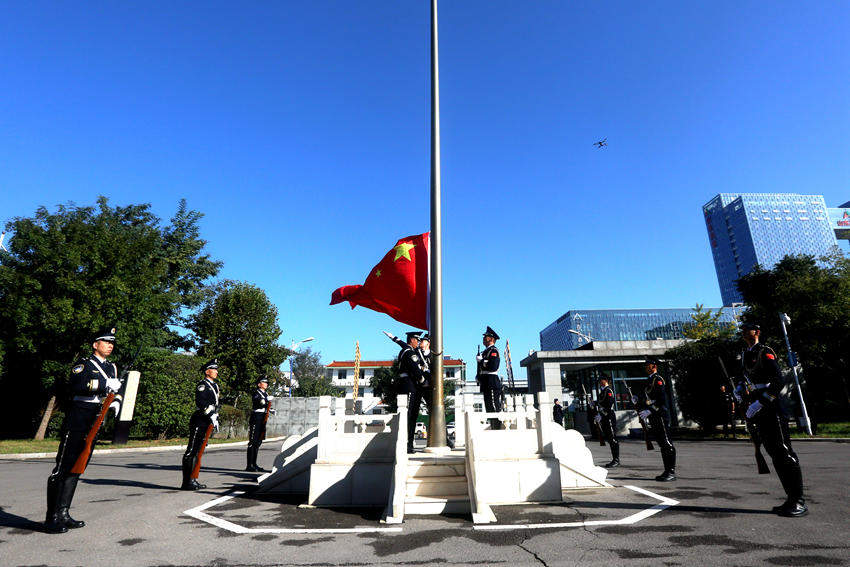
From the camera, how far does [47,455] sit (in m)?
16.8

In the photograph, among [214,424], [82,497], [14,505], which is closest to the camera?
[14,505]

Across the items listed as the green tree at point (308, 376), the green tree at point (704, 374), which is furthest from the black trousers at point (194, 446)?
the green tree at point (308, 376)

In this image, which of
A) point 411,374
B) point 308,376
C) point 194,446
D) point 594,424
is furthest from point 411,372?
point 308,376

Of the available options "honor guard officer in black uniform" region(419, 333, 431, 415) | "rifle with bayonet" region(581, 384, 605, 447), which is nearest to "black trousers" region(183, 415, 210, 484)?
"honor guard officer in black uniform" region(419, 333, 431, 415)

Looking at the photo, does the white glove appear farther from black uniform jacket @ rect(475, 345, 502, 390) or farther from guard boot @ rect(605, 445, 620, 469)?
guard boot @ rect(605, 445, 620, 469)

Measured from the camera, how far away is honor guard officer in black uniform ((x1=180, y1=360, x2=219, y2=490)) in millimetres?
8609

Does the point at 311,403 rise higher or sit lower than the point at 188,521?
higher

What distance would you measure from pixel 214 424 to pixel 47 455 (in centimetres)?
1301

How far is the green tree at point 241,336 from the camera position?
3103 cm

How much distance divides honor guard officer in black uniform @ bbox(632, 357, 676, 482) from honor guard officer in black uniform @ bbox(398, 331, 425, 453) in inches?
177

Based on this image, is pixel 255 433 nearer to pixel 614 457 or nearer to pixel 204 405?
pixel 204 405

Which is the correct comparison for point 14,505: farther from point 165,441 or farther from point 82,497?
point 165,441

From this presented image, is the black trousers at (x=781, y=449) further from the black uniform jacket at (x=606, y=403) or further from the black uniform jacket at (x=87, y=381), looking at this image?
the black uniform jacket at (x=87, y=381)

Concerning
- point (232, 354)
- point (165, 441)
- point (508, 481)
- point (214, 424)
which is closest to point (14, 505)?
point (214, 424)
